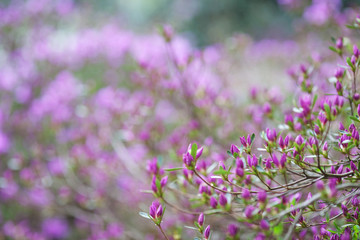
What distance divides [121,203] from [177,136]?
2.25 ft

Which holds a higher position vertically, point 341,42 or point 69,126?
point 341,42

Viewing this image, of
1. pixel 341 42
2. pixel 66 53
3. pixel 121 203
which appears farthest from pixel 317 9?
pixel 66 53

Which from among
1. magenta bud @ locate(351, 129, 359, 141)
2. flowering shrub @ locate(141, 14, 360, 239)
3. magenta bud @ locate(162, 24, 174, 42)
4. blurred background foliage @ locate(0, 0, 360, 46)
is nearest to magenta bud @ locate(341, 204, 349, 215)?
flowering shrub @ locate(141, 14, 360, 239)

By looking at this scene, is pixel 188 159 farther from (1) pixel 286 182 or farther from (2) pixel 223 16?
(2) pixel 223 16

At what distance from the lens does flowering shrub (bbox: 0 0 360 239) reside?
2.83 ft

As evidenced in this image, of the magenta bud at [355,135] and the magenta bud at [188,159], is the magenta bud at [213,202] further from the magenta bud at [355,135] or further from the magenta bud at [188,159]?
the magenta bud at [355,135]

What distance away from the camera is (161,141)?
7.18 ft

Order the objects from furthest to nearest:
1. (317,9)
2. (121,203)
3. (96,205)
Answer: (317,9), (121,203), (96,205)

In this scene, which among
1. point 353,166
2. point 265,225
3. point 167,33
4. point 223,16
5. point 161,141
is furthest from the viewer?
point 223,16

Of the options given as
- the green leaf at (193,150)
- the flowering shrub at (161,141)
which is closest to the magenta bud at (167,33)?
the flowering shrub at (161,141)

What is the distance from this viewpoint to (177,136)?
1.71 metres

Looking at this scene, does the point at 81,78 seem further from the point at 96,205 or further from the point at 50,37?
the point at 96,205

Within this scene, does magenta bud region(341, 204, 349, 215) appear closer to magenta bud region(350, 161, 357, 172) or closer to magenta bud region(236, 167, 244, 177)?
magenta bud region(350, 161, 357, 172)

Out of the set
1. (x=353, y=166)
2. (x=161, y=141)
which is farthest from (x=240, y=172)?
(x=161, y=141)
